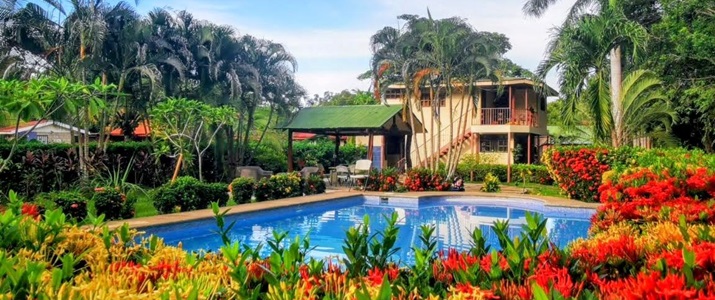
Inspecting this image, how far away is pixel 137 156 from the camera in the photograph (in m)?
18.4

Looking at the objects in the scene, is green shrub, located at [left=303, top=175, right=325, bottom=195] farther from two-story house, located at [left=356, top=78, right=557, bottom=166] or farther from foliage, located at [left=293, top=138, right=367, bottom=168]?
foliage, located at [left=293, top=138, right=367, bottom=168]

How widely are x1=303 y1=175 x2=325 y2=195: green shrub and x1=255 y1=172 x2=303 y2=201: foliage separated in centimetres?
32

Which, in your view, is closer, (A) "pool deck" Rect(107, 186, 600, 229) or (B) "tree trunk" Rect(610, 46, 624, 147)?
(A) "pool deck" Rect(107, 186, 600, 229)

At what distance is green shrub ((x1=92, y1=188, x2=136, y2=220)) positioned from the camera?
34.8ft

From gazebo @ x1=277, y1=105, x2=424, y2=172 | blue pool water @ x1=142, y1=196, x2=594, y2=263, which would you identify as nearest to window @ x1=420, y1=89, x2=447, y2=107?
gazebo @ x1=277, y1=105, x2=424, y2=172

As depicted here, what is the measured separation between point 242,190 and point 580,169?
8843mm

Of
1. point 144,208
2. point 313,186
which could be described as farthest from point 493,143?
point 144,208

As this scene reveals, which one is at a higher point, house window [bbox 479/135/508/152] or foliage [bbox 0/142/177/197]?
house window [bbox 479/135/508/152]

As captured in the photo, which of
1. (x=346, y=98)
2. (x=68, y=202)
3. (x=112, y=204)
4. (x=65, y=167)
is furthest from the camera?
(x=346, y=98)

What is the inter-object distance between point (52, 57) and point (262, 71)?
28.4 ft

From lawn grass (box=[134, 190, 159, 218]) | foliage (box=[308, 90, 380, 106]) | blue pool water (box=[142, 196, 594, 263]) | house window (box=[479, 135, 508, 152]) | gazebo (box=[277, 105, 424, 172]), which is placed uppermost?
foliage (box=[308, 90, 380, 106])

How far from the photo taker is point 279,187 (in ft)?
52.9

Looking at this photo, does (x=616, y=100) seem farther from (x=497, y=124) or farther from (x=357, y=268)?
(x=357, y=268)

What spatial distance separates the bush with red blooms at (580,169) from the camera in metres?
14.8
